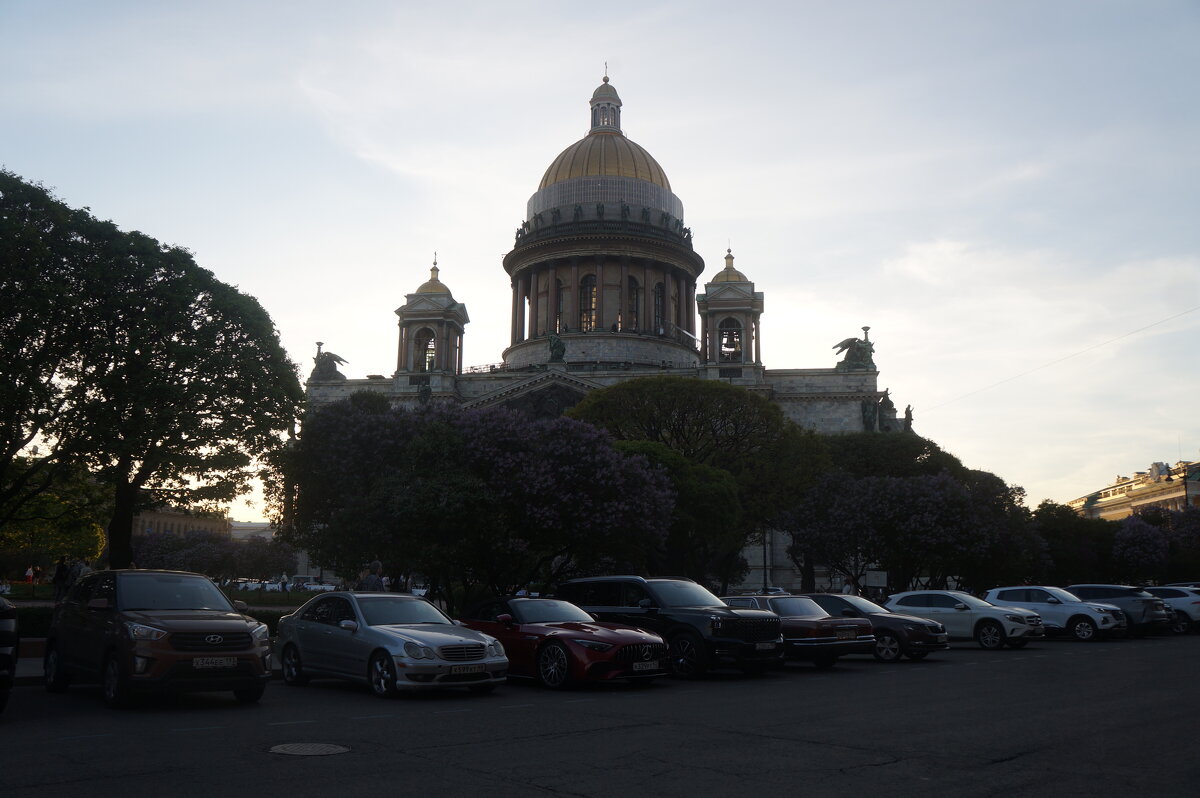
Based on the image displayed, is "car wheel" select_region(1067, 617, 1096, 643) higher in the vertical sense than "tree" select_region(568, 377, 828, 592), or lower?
lower

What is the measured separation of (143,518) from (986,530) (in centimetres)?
10367

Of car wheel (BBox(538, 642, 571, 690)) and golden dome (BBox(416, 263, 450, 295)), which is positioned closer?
car wheel (BBox(538, 642, 571, 690))

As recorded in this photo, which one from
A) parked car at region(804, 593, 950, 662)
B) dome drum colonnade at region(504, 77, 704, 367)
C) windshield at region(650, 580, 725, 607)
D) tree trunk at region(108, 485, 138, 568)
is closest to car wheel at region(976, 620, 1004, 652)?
Answer: parked car at region(804, 593, 950, 662)

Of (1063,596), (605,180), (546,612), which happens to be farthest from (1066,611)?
(605,180)

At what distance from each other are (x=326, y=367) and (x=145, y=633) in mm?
63158

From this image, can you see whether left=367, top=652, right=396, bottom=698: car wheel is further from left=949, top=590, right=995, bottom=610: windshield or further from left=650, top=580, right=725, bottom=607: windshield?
left=949, top=590, right=995, bottom=610: windshield

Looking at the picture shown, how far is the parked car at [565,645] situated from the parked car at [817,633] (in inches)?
154

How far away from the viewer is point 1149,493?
413ft

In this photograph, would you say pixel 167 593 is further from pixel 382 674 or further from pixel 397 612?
pixel 397 612

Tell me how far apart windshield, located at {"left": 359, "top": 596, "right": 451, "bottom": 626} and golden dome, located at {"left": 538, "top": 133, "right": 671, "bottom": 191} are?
213ft

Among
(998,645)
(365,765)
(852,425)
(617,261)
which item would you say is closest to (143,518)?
(617,261)

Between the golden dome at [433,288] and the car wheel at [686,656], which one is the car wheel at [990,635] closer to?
the car wheel at [686,656]

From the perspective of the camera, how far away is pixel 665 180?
80.2 metres

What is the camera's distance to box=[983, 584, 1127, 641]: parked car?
29.9m
